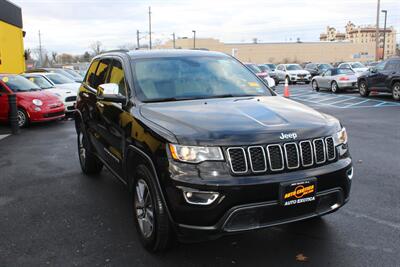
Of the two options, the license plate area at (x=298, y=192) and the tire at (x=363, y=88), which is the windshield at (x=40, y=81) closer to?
the tire at (x=363, y=88)

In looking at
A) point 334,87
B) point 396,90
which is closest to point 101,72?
point 396,90

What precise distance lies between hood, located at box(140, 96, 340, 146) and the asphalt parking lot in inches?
44.7

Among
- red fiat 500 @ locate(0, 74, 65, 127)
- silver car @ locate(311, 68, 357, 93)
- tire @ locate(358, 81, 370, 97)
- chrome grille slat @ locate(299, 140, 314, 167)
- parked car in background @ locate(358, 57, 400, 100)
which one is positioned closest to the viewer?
chrome grille slat @ locate(299, 140, 314, 167)

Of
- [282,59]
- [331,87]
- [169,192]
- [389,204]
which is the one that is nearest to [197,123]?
[169,192]

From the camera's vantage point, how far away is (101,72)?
589cm

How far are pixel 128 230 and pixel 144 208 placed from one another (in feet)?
2.26

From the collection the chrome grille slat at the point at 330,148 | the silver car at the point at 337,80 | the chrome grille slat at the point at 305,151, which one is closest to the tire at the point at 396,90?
the silver car at the point at 337,80

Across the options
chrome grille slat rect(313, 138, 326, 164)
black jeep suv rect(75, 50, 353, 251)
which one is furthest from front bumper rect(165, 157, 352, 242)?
chrome grille slat rect(313, 138, 326, 164)

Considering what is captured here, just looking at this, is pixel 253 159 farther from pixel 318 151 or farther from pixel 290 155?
pixel 318 151

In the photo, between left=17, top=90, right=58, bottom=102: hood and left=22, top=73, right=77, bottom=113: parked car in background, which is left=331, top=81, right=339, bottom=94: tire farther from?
left=17, top=90, right=58, bottom=102: hood

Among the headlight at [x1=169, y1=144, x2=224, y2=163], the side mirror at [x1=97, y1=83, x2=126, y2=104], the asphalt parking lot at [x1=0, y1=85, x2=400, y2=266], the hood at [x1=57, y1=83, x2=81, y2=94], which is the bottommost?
the asphalt parking lot at [x1=0, y1=85, x2=400, y2=266]

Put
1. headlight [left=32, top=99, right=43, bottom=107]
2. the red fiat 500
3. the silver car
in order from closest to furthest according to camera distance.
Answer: the red fiat 500 → headlight [left=32, top=99, right=43, bottom=107] → the silver car

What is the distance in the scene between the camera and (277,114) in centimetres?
387

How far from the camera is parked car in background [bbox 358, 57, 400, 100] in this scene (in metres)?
17.7
